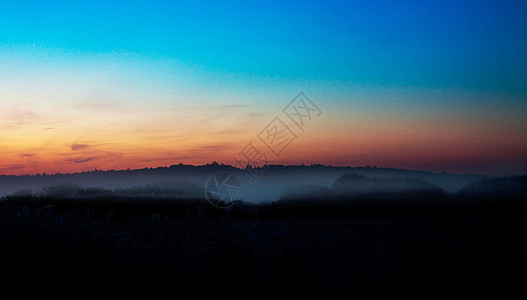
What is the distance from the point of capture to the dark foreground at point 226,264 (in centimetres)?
500

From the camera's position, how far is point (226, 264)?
5.69m

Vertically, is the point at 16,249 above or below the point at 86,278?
above

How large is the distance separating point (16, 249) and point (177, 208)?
9.67 meters

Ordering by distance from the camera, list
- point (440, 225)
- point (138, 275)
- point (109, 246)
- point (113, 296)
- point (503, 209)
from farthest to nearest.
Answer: point (503, 209) < point (440, 225) < point (109, 246) < point (138, 275) < point (113, 296)

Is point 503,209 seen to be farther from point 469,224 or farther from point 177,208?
point 177,208

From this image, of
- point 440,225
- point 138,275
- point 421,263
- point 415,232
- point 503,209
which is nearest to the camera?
point 138,275

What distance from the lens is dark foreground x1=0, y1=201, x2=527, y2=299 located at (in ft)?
16.4

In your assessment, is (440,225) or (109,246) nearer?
(109,246)

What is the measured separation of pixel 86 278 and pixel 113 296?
523mm

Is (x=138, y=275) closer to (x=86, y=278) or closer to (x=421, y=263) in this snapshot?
(x=86, y=278)

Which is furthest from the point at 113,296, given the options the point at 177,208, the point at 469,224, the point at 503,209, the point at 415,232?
the point at 503,209

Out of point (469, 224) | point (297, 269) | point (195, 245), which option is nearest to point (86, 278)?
point (195, 245)

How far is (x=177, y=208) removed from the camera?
49.6 ft

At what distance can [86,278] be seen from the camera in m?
5.17
